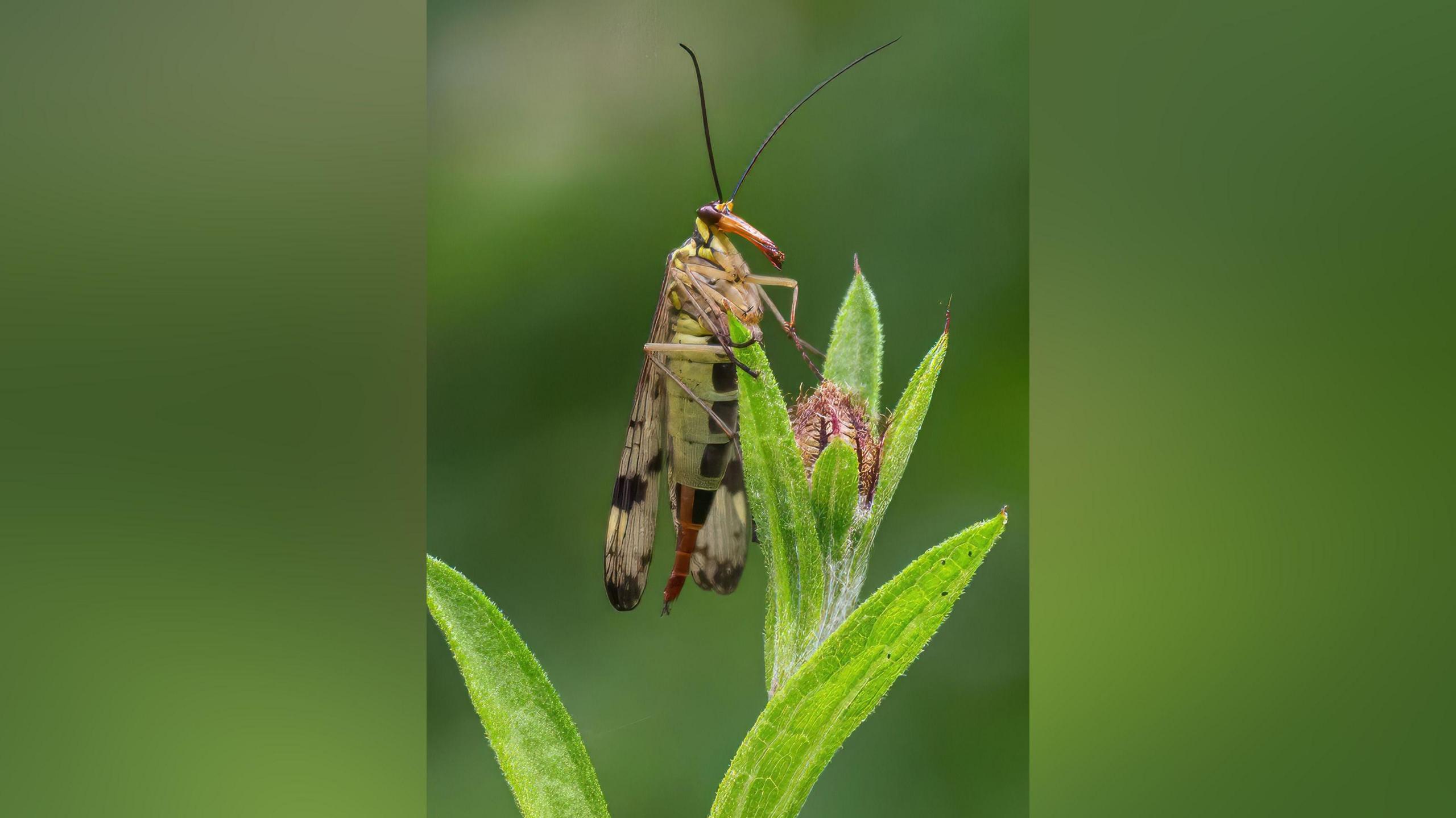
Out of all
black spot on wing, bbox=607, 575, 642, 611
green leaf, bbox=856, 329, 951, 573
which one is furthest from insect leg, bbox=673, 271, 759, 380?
black spot on wing, bbox=607, 575, 642, 611

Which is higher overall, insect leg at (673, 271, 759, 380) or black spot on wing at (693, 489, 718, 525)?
insect leg at (673, 271, 759, 380)

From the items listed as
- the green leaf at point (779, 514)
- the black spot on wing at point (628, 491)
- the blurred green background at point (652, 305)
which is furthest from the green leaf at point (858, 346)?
the black spot on wing at point (628, 491)

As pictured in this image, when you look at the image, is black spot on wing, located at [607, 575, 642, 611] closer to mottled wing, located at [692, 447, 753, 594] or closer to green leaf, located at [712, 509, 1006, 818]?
mottled wing, located at [692, 447, 753, 594]

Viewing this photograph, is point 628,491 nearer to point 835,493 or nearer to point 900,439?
point 835,493

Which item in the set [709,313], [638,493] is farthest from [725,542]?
[709,313]

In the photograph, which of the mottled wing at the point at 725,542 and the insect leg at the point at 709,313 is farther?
the mottled wing at the point at 725,542

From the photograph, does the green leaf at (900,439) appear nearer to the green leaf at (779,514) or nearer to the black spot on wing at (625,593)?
the green leaf at (779,514)

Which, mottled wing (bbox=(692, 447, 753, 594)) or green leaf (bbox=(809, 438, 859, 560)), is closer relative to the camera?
green leaf (bbox=(809, 438, 859, 560))
